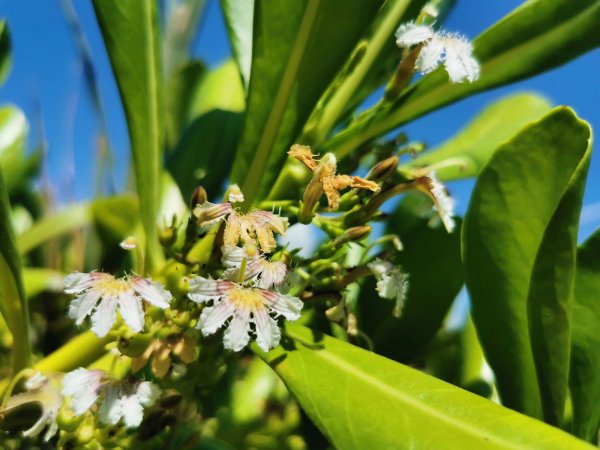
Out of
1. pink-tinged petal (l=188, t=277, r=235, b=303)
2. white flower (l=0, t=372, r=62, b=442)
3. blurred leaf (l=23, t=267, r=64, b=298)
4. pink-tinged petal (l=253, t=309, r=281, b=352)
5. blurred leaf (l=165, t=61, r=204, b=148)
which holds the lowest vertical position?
blurred leaf (l=23, t=267, r=64, b=298)

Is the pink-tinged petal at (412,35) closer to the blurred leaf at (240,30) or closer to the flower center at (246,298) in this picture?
the blurred leaf at (240,30)

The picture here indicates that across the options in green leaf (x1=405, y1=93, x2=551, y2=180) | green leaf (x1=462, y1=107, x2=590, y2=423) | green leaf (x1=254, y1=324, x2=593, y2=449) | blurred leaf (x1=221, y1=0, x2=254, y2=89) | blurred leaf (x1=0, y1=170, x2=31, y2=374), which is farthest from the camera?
green leaf (x1=405, y1=93, x2=551, y2=180)

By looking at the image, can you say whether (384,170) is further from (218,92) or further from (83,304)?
(218,92)

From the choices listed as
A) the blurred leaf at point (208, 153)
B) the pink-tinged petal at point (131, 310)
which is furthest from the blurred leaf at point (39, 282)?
the pink-tinged petal at point (131, 310)

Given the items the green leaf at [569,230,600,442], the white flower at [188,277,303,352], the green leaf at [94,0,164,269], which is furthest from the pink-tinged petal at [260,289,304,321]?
the green leaf at [569,230,600,442]

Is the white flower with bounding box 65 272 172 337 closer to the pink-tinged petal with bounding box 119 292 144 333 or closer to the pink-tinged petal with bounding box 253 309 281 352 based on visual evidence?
the pink-tinged petal with bounding box 119 292 144 333

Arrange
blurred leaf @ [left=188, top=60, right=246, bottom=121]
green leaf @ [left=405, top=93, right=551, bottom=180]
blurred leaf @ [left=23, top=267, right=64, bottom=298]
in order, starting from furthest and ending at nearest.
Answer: blurred leaf @ [left=188, top=60, right=246, bottom=121]
blurred leaf @ [left=23, top=267, right=64, bottom=298]
green leaf @ [left=405, top=93, right=551, bottom=180]
